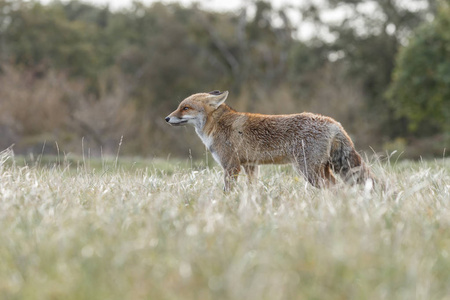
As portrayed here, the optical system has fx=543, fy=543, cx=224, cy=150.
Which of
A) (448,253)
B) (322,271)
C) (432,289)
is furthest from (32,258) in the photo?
(448,253)

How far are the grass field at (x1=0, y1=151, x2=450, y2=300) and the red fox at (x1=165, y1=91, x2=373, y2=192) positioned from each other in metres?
1.46

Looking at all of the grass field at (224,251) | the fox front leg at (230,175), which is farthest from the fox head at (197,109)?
the grass field at (224,251)

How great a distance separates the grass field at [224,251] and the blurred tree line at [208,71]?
44.6ft

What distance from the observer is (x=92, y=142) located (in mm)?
30703

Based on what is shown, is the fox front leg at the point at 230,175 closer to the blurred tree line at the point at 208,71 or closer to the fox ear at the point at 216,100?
the fox ear at the point at 216,100

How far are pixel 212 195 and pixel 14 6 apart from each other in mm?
41402

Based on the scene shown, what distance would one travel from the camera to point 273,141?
22.0ft

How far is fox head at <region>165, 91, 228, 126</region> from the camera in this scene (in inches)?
287

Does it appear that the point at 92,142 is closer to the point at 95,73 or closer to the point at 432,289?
the point at 95,73

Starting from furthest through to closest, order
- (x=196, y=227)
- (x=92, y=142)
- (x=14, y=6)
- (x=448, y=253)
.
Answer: (x=14, y=6), (x=92, y=142), (x=196, y=227), (x=448, y=253)

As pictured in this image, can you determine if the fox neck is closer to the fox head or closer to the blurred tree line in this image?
the fox head

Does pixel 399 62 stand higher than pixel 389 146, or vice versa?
pixel 399 62

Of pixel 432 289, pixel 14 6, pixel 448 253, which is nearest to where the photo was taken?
pixel 432 289

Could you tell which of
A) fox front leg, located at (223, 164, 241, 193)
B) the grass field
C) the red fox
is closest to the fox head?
the red fox
